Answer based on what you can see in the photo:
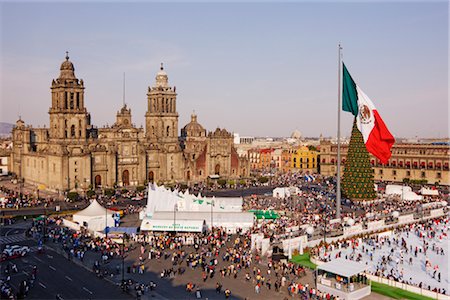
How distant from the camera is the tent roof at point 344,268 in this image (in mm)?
30406

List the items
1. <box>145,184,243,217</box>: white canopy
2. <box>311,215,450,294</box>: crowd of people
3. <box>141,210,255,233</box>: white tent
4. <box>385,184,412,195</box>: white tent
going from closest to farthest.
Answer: <box>311,215,450,294</box>: crowd of people → <box>141,210,255,233</box>: white tent → <box>145,184,243,217</box>: white canopy → <box>385,184,412,195</box>: white tent

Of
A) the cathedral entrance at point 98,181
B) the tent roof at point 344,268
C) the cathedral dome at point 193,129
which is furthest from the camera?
the cathedral dome at point 193,129

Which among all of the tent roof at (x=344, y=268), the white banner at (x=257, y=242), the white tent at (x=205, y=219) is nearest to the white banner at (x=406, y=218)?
the white tent at (x=205, y=219)

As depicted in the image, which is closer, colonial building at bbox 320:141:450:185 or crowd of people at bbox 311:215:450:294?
crowd of people at bbox 311:215:450:294

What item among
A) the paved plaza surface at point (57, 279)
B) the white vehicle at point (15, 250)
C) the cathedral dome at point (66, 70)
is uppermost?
the cathedral dome at point (66, 70)

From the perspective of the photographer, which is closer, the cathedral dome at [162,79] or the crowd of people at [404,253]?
the crowd of people at [404,253]

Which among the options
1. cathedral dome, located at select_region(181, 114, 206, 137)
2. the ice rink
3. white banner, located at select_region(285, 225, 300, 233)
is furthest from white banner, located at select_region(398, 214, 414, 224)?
cathedral dome, located at select_region(181, 114, 206, 137)

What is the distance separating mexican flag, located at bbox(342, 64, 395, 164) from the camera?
1492 inches

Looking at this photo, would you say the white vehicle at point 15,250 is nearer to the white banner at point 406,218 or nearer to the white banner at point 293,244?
the white banner at point 293,244

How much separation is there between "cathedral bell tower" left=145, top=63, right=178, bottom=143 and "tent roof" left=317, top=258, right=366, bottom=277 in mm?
62840

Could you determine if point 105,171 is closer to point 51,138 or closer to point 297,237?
point 51,138

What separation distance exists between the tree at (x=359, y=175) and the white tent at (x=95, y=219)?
33.0 metres

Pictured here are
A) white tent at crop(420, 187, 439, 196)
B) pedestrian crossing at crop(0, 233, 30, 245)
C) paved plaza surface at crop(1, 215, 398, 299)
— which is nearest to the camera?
paved plaza surface at crop(1, 215, 398, 299)

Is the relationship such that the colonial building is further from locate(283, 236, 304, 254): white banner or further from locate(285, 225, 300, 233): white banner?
locate(283, 236, 304, 254): white banner
